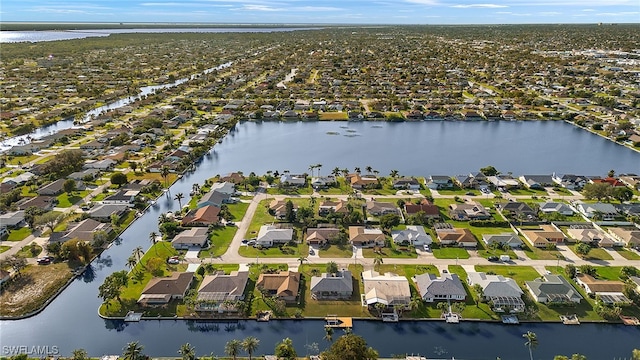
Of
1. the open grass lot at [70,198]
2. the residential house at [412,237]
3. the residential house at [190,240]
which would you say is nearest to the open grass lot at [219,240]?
the residential house at [190,240]

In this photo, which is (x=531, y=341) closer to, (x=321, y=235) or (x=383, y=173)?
(x=321, y=235)

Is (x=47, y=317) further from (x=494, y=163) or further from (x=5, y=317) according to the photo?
(x=494, y=163)

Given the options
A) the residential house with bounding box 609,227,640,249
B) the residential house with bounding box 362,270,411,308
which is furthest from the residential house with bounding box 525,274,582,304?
the residential house with bounding box 609,227,640,249

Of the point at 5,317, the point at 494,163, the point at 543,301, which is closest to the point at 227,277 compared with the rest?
the point at 5,317

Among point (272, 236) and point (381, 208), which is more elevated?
point (381, 208)

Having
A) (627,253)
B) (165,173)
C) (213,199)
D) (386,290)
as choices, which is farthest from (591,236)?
(165,173)

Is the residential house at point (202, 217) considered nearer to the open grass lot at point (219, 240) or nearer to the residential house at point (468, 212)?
the open grass lot at point (219, 240)
